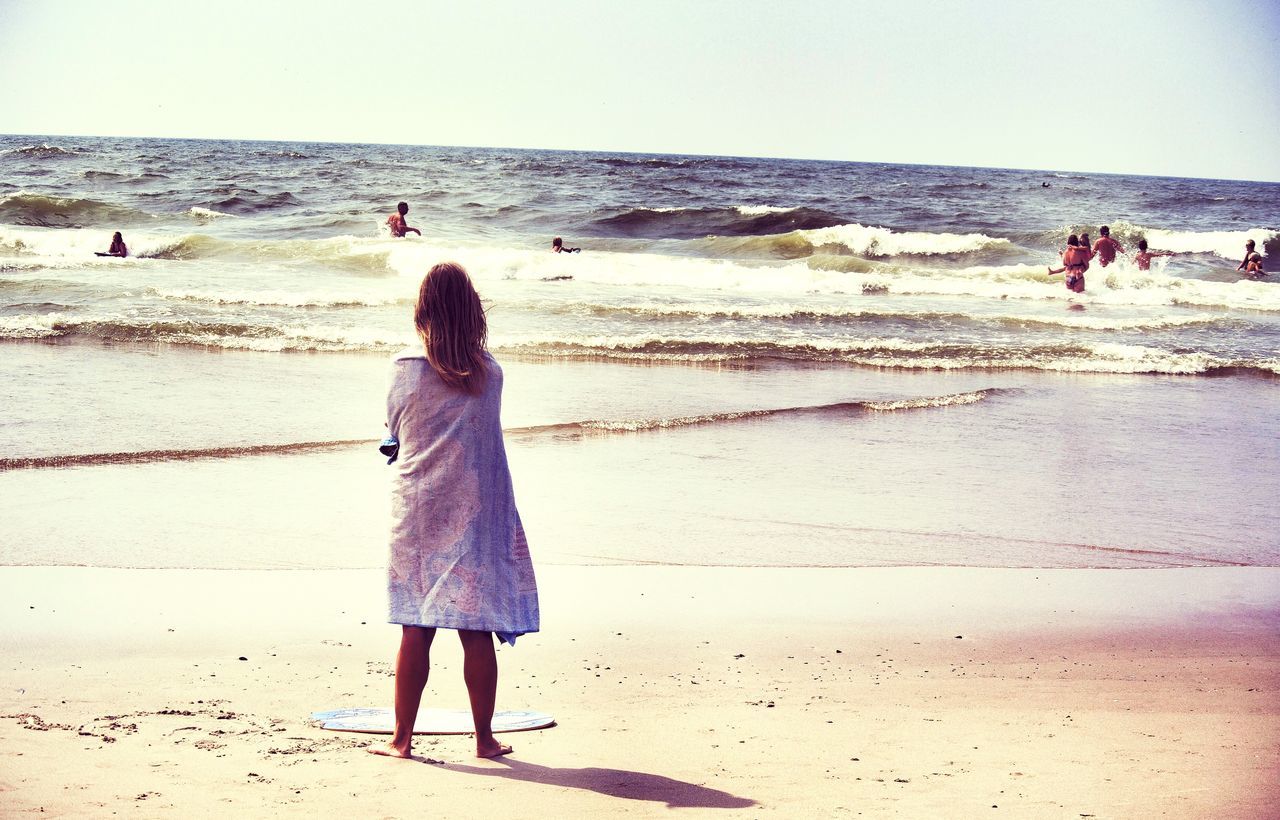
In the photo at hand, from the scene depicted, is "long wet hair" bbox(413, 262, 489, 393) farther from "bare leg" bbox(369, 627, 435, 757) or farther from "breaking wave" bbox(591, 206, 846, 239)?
"breaking wave" bbox(591, 206, 846, 239)

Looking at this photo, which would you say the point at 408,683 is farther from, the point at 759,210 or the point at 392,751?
the point at 759,210

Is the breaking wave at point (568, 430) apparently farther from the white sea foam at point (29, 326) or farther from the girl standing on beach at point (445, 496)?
the white sea foam at point (29, 326)

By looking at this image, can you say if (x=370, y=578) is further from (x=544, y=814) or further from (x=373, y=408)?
(x=373, y=408)

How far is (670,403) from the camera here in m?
9.49

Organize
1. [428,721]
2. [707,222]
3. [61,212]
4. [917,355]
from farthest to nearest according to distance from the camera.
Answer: [707,222]
[61,212]
[917,355]
[428,721]

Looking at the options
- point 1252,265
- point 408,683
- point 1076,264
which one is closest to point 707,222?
point 1076,264

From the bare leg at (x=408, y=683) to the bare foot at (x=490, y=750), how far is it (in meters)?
0.20

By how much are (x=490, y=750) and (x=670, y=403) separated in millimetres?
6188

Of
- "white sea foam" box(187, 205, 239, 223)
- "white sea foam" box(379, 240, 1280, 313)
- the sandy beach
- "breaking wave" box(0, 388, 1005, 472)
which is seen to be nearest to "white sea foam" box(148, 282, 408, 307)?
"white sea foam" box(379, 240, 1280, 313)

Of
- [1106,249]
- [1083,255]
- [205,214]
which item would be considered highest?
[205,214]

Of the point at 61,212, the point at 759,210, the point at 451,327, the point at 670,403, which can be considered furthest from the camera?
the point at 759,210

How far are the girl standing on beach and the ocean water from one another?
6.54ft

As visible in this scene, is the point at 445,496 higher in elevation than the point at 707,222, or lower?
lower

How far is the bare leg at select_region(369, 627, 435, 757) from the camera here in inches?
133
